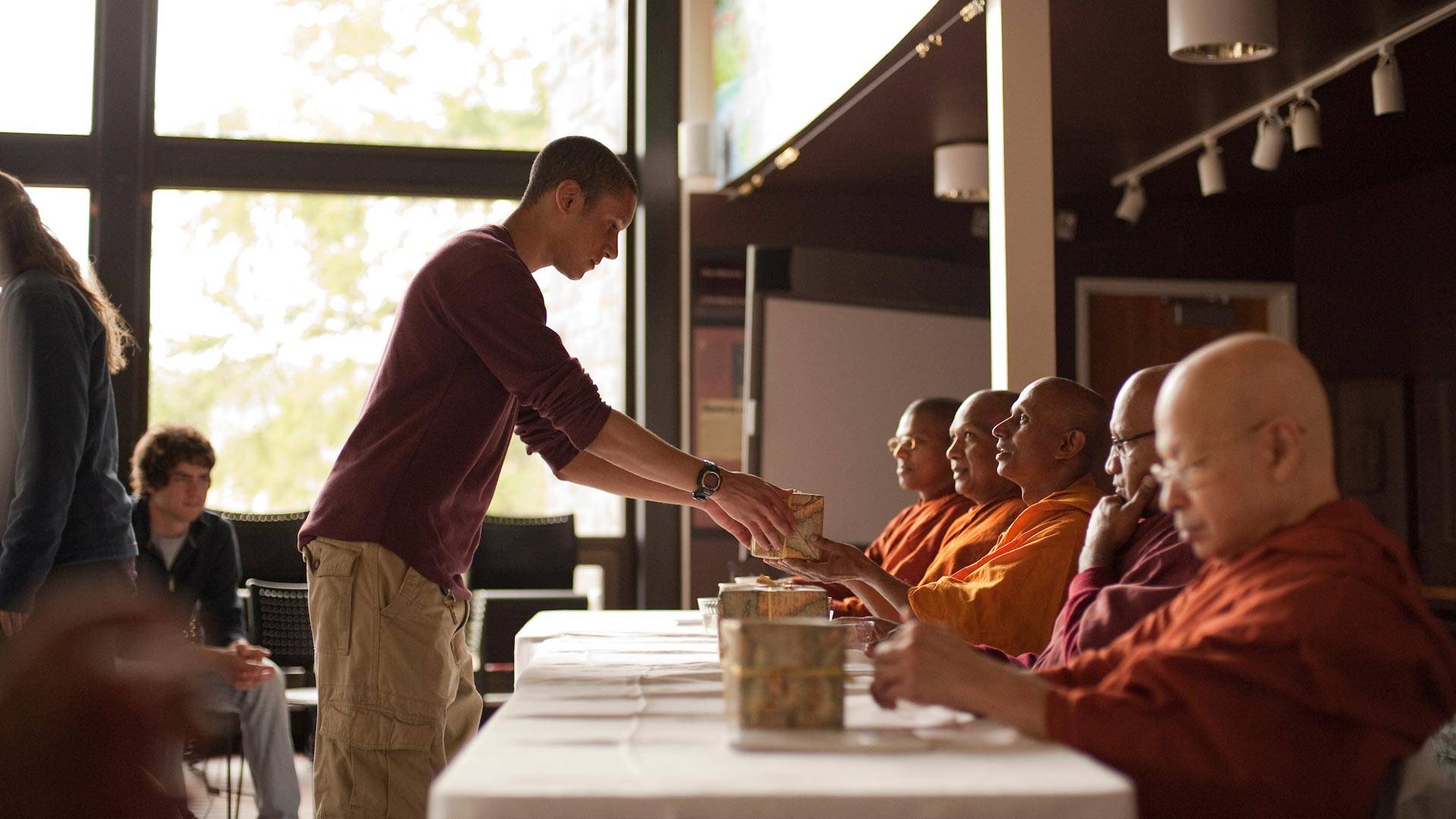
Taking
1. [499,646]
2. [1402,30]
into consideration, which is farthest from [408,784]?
[1402,30]

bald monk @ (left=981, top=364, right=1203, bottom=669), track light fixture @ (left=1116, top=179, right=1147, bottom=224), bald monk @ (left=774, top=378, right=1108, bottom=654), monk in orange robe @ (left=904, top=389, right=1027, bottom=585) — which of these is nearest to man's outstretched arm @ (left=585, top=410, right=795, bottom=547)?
bald monk @ (left=774, top=378, right=1108, bottom=654)

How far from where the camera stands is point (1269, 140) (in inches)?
176

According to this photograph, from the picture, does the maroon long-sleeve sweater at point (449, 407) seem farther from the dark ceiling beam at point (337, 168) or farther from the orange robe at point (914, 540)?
the dark ceiling beam at point (337, 168)

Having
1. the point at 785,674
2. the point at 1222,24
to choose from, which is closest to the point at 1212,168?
the point at 1222,24

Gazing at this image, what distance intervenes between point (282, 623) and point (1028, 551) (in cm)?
309

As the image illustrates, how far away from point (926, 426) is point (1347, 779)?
2.21 metres

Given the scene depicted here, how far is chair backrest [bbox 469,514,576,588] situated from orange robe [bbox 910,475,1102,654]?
10.5 feet

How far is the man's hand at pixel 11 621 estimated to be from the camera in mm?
2281

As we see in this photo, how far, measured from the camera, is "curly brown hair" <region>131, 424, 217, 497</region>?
396 cm

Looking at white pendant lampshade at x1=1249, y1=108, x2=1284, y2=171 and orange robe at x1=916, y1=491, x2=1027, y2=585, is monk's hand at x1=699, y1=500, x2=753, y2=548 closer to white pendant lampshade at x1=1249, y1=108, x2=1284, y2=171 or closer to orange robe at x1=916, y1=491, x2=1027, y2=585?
orange robe at x1=916, y1=491, x2=1027, y2=585

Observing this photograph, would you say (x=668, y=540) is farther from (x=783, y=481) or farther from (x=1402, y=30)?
(x=1402, y=30)

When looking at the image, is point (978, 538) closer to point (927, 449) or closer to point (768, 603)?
point (927, 449)

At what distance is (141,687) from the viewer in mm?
1049

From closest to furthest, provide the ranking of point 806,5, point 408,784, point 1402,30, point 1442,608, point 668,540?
1. point 408,784
2. point 1402,30
3. point 806,5
4. point 1442,608
5. point 668,540
